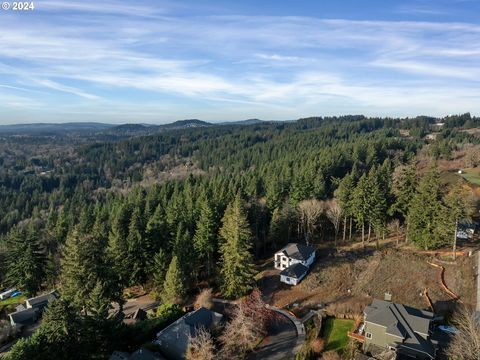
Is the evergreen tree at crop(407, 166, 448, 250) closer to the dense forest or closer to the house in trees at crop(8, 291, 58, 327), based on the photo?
the dense forest

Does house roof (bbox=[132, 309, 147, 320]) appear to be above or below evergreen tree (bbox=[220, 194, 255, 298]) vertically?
below

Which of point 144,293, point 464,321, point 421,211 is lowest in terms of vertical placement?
point 144,293

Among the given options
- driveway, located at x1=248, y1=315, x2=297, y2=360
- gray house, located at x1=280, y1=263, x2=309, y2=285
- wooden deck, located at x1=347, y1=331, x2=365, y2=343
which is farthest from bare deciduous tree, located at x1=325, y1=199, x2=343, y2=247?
wooden deck, located at x1=347, y1=331, x2=365, y2=343

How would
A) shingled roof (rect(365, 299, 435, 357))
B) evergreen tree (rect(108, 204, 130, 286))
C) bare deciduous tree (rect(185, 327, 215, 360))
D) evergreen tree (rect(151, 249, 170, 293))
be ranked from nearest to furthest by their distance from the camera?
bare deciduous tree (rect(185, 327, 215, 360)), shingled roof (rect(365, 299, 435, 357)), evergreen tree (rect(108, 204, 130, 286)), evergreen tree (rect(151, 249, 170, 293))

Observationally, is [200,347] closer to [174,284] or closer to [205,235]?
[174,284]

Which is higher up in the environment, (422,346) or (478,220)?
(478,220)

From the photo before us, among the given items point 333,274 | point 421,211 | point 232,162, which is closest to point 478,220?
point 421,211

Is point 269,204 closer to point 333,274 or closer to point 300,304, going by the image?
point 333,274

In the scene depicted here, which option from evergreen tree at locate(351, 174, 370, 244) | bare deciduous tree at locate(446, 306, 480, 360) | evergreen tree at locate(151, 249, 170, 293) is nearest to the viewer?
bare deciduous tree at locate(446, 306, 480, 360)
